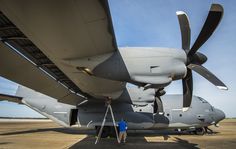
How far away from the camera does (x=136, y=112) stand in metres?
17.8

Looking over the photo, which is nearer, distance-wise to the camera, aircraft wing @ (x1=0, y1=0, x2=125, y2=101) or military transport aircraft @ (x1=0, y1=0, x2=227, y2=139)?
aircraft wing @ (x1=0, y1=0, x2=125, y2=101)

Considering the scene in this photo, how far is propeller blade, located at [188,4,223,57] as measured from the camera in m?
6.71

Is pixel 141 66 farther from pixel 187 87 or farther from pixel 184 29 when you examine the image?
pixel 187 87

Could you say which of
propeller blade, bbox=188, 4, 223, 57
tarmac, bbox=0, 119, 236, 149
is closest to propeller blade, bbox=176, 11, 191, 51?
propeller blade, bbox=188, 4, 223, 57

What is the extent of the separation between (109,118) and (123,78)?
1044 centimetres

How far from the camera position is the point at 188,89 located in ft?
35.1

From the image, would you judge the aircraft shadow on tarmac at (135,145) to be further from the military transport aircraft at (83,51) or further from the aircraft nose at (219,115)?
the aircraft nose at (219,115)

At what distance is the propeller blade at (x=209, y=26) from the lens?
264 inches

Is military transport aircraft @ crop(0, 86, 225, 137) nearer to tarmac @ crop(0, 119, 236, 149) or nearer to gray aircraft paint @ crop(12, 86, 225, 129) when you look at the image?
gray aircraft paint @ crop(12, 86, 225, 129)

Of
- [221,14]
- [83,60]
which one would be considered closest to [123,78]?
[83,60]

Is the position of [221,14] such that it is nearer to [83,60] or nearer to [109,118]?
[83,60]

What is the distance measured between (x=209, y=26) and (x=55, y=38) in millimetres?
5384

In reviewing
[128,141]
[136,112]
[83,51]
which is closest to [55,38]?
[83,51]

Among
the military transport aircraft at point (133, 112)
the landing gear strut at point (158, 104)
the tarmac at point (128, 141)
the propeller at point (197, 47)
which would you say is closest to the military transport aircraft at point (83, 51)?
the propeller at point (197, 47)
